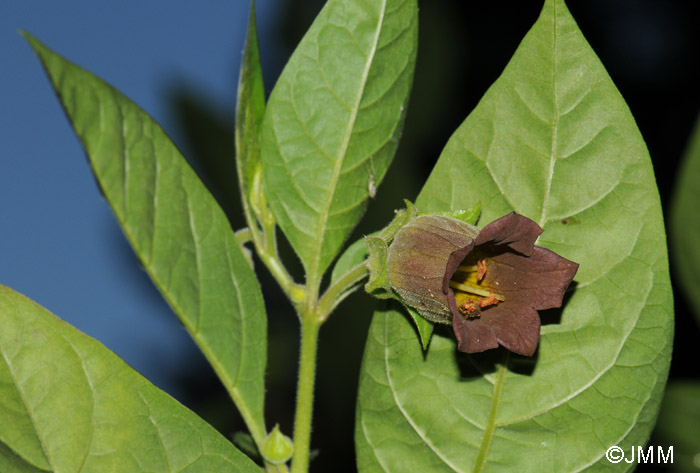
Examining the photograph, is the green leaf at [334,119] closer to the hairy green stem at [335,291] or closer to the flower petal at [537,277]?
the hairy green stem at [335,291]

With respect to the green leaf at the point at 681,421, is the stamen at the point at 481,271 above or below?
above

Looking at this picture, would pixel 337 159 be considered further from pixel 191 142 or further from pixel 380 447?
pixel 191 142

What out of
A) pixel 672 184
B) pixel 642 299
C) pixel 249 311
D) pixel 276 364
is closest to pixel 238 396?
pixel 249 311

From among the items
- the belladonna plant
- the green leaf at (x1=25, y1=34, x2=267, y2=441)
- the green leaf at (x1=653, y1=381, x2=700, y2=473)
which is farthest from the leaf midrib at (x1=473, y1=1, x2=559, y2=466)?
the green leaf at (x1=653, y1=381, x2=700, y2=473)

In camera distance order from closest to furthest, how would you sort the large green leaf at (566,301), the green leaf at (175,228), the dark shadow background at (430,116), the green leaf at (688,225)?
the green leaf at (175,228)
the large green leaf at (566,301)
the green leaf at (688,225)
the dark shadow background at (430,116)

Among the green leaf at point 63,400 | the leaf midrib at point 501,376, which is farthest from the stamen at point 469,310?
the green leaf at point 63,400

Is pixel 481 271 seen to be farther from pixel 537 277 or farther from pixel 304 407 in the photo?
pixel 304 407

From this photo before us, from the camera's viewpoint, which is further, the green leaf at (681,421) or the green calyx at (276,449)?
the green leaf at (681,421)

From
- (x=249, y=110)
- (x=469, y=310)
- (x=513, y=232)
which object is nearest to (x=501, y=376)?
(x=469, y=310)
